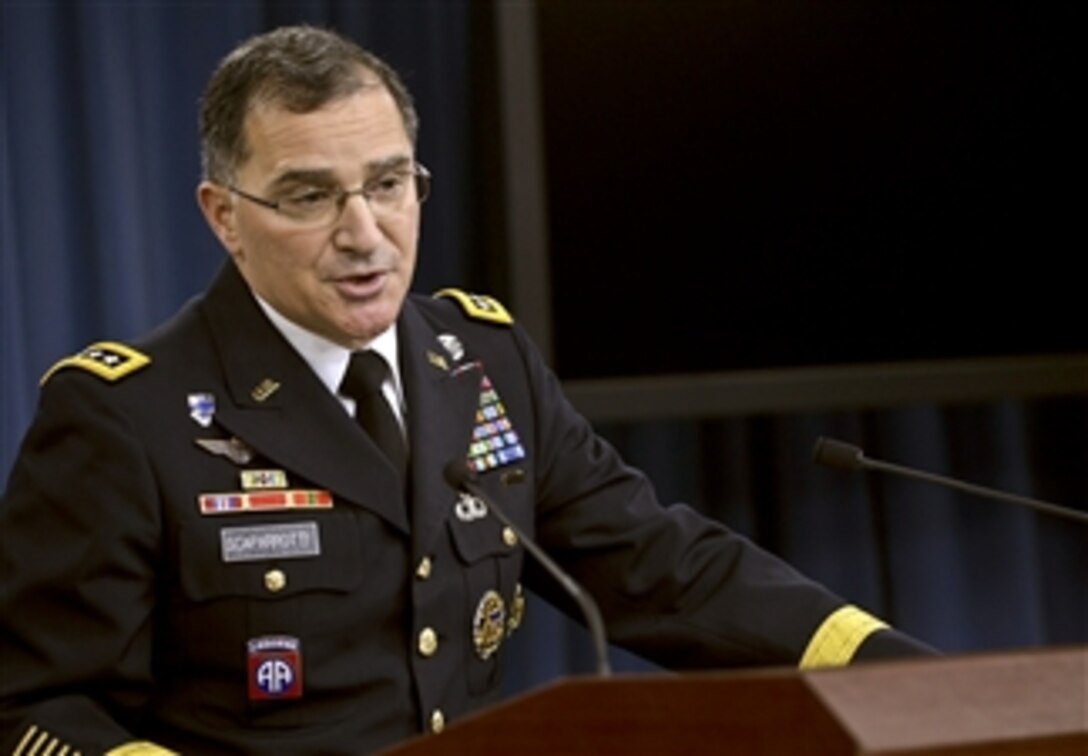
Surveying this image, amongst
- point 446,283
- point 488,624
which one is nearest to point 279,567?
point 488,624

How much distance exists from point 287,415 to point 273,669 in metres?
0.24

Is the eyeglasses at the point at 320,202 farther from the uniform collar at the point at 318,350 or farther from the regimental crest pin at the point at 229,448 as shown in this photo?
the regimental crest pin at the point at 229,448

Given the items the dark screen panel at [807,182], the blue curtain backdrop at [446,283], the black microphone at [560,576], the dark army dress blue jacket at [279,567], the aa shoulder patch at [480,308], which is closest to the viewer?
the black microphone at [560,576]

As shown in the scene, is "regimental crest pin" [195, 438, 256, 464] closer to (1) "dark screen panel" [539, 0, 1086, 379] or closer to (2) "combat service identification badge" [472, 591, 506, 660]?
(2) "combat service identification badge" [472, 591, 506, 660]

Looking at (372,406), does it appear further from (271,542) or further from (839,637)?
(839,637)

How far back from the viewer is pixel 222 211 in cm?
A: 186

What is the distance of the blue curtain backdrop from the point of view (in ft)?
7.91

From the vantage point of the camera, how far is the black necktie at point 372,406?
186cm

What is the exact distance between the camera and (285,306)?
184cm

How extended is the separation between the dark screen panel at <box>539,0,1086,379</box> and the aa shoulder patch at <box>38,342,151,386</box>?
826 mm

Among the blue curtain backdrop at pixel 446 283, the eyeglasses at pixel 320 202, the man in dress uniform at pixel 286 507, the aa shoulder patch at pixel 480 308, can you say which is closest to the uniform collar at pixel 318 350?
the man in dress uniform at pixel 286 507

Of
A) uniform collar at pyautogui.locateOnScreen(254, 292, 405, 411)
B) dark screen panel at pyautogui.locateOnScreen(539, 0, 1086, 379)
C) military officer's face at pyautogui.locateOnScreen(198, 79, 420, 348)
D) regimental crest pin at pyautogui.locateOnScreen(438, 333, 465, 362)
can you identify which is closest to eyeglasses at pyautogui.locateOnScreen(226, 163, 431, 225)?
military officer's face at pyautogui.locateOnScreen(198, 79, 420, 348)

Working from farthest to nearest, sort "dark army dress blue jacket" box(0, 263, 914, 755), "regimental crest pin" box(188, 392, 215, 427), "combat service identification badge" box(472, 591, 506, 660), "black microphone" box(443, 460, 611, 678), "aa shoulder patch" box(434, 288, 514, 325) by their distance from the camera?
"aa shoulder patch" box(434, 288, 514, 325), "combat service identification badge" box(472, 591, 506, 660), "regimental crest pin" box(188, 392, 215, 427), "dark army dress blue jacket" box(0, 263, 914, 755), "black microphone" box(443, 460, 611, 678)

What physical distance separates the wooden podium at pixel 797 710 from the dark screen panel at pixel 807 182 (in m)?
1.40
